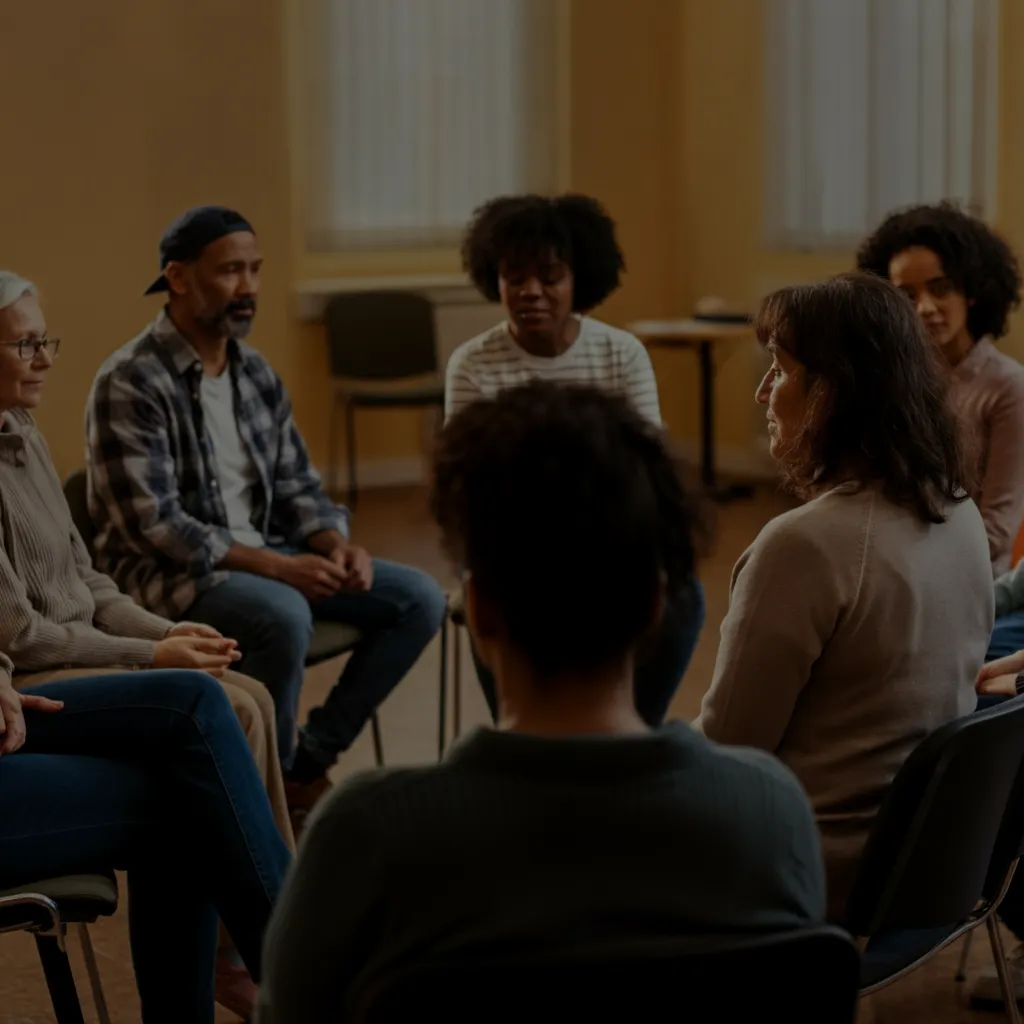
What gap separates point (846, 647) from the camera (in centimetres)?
189

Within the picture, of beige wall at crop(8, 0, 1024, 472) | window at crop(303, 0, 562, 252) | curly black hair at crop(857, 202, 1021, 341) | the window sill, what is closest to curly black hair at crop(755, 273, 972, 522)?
curly black hair at crop(857, 202, 1021, 341)

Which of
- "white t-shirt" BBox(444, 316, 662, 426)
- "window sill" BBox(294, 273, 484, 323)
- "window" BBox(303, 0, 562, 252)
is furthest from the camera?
"window" BBox(303, 0, 562, 252)

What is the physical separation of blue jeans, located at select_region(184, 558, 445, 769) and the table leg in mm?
4130

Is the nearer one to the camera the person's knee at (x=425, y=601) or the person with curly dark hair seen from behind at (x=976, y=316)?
the person with curly dark hair seen from behind at (x=976, y=316)

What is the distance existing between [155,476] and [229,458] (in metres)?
0.24

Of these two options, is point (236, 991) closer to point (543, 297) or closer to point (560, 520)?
point (560, 520)

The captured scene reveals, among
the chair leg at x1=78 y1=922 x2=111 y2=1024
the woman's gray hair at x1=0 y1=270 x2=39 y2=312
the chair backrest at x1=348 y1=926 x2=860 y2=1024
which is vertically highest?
the woman's gray hair at x1=0 y1=270 x2=39 y2=312

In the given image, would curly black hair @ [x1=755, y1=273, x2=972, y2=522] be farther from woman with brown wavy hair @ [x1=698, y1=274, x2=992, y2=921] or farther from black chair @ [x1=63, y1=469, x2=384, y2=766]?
black chair @ [x1=63, y1=469, x2=384, y2=766]

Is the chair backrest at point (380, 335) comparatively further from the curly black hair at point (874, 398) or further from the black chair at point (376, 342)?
the curly black hair at point (874, 398)

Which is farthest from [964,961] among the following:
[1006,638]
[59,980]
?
[59,980]

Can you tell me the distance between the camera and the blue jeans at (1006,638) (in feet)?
8.93

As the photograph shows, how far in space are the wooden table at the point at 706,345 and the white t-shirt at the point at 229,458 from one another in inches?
160

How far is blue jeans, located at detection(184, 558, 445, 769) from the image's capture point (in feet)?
10.4

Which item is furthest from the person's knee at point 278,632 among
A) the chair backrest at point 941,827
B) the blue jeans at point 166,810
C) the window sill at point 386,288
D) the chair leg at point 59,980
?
the window sill at point 386,288
